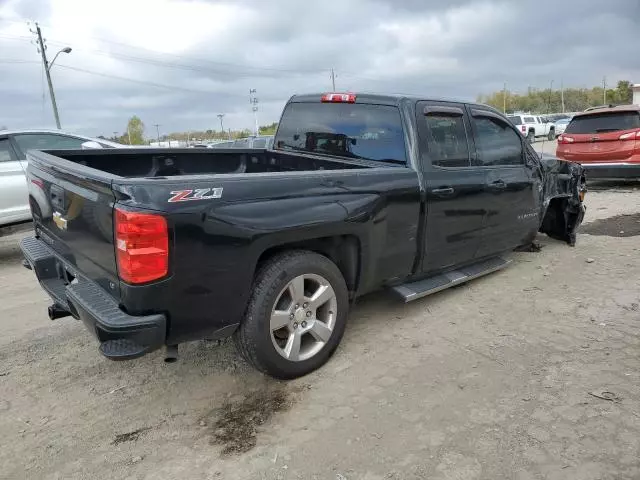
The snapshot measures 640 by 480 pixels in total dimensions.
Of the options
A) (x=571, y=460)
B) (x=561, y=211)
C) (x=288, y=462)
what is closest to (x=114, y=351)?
(x=288, y=462)

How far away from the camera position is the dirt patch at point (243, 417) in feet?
9.00

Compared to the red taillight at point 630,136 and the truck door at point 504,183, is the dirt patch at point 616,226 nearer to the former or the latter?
the red taillight at point 630,136

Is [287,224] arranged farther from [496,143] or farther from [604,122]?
[604,122]

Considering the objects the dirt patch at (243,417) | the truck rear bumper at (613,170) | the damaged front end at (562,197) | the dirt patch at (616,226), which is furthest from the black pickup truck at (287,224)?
the truck rear bumper at (613,170)

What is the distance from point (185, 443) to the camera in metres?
2.75

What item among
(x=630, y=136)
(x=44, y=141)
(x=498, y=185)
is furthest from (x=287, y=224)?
(x=630, y=136)

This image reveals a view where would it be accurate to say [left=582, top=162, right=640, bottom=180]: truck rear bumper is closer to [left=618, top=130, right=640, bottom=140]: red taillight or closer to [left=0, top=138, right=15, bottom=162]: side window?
[left=618, top=130, right=640, bottom=140]: red taillight

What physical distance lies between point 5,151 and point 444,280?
19.5 feet

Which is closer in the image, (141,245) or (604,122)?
(141,245)

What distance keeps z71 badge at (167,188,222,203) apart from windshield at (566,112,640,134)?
997 centimetres

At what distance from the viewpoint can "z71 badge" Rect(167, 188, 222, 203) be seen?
2.59m

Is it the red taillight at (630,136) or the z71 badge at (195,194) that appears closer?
the z71 badge at (195,194)

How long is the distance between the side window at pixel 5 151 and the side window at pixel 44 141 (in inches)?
4.7

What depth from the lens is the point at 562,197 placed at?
618 cm
